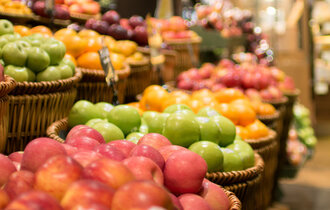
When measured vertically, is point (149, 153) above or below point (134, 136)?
above

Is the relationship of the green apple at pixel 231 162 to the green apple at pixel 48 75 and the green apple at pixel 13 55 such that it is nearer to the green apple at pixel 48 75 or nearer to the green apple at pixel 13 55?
the green apple at pixel 48 75

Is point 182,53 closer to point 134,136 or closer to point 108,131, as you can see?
point 134,136

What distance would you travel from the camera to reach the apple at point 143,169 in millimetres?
842

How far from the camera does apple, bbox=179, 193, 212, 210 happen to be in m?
0.91

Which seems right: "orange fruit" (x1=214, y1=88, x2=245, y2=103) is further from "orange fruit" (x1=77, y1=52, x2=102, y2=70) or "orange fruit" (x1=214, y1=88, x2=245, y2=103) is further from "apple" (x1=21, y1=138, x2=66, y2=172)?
"apple" (x1=21, y1=138, x2=66, y2=172)

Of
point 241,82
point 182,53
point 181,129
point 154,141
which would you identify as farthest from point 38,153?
point 182,53

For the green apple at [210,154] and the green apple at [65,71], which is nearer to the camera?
the green apple at [210,154]

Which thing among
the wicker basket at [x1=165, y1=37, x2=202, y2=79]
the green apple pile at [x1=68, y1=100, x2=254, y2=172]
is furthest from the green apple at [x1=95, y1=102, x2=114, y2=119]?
the wicker basket at [x1=165, y1=37, x2=202, y2=79]

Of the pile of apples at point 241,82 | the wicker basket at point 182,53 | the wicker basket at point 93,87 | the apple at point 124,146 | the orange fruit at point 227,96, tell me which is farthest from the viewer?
the wicker basket at point 182,53

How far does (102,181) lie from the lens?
73 centimetres

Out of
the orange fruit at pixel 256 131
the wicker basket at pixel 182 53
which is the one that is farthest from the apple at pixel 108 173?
the wicker basket at pixel 182 53

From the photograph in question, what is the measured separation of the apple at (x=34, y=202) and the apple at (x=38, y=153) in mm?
212

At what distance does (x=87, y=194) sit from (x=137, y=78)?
2.13 metres

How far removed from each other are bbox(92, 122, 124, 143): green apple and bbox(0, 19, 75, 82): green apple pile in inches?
14.6
